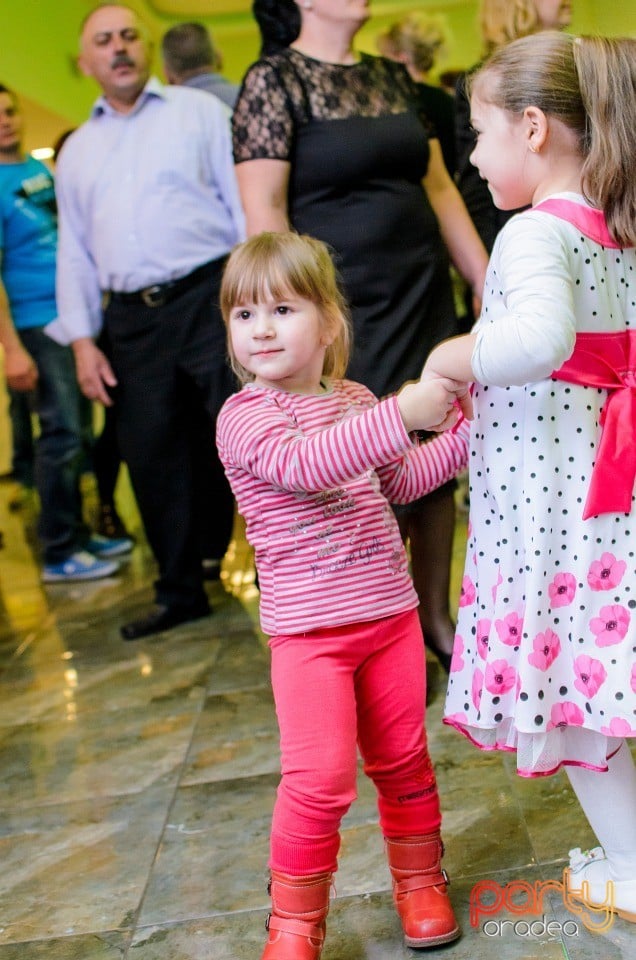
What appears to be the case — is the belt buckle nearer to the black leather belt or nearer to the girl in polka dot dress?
the black leather belt

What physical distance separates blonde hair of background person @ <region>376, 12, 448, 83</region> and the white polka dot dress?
7.88ft

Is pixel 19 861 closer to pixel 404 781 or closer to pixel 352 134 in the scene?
pixel 404 781

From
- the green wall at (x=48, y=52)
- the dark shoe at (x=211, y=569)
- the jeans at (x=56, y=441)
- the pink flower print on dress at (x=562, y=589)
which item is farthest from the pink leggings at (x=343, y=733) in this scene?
the green wall at (x=48, y=52)

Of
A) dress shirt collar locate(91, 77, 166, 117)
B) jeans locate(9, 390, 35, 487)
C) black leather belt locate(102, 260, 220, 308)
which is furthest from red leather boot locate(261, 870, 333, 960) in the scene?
jeans locate(9, 390, 35, 487)

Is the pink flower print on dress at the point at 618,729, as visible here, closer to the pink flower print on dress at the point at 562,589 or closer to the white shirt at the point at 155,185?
the pink flower print on dress at the point at 562,589

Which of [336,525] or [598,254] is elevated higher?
[598,254]

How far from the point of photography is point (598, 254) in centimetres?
118

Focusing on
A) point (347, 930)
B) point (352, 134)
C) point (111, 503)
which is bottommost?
point (111, 503)

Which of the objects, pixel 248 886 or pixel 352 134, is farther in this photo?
pixel 352 134

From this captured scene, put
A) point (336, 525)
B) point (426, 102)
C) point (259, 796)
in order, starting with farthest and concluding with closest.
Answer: point (426, 102) → point (259, 796) → point (336, 525)

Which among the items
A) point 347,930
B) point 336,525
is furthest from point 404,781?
point 336,525

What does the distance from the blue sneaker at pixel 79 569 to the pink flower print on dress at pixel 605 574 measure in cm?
247

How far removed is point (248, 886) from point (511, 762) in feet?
1.70

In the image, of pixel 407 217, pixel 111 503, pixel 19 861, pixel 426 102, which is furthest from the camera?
pixel 111 503
